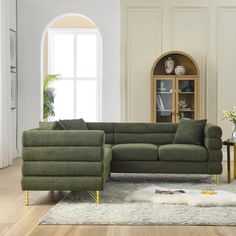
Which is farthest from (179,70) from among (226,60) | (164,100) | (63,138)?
(63,138)

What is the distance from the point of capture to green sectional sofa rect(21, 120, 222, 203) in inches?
204

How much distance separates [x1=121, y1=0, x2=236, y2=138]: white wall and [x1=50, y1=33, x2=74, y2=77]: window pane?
2.78 meters

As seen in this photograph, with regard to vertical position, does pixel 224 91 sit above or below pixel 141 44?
below

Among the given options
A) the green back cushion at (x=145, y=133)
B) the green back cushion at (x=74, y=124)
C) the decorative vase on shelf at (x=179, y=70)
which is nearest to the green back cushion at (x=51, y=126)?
the green back cushion at (x=74, y=124)

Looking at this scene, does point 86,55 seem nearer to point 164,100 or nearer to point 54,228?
point 164,100

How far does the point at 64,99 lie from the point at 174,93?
144 inches

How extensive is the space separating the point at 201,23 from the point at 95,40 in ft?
10.4

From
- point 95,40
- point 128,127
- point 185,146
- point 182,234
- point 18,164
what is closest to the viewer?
point 182,234

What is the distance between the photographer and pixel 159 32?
9172 mm

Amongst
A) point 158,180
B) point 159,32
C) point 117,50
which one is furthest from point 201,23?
point 158,180

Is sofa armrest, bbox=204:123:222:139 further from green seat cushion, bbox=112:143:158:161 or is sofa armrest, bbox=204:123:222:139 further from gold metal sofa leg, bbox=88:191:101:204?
gold metal sofa leg, bbox=88:191:101:204

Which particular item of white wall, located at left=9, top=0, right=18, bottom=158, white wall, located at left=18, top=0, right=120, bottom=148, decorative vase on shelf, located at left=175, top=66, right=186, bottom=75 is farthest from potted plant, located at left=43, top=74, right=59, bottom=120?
decorative vase on shelf, located at left=175, top=66, right=186, bottom=75

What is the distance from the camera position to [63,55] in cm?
1172

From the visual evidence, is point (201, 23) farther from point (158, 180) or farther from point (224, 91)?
point (158, 180)
